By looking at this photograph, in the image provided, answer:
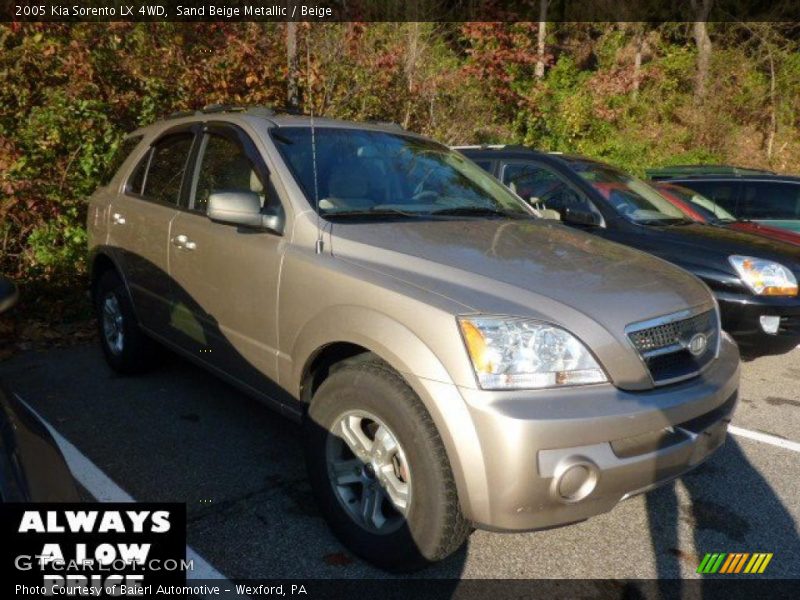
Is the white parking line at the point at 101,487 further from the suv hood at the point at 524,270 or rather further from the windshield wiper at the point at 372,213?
the windshield wiper at the point at 372,213

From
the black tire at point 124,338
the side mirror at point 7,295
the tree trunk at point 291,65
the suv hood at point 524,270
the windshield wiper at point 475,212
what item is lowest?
the black tire at point 124,338

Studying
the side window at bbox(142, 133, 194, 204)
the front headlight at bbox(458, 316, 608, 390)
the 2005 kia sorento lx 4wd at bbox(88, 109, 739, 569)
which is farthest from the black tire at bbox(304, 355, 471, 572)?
the side window at bbox(142, 133, 194, 204)

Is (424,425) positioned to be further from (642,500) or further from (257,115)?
(257,115)

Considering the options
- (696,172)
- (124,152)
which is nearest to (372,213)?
(124,152)

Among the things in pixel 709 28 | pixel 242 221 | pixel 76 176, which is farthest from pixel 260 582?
pixel 709 28

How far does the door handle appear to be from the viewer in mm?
3652

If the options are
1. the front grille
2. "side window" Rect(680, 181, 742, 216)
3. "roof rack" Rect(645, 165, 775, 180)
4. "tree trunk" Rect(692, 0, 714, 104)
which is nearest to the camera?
the front grille

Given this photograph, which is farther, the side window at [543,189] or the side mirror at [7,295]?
the side window at [543,189]

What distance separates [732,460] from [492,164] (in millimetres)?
3371

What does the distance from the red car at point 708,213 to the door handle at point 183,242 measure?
4400 millimetres

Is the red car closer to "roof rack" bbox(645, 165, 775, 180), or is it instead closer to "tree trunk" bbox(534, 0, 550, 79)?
"roof rack" bbox(645, 165, 775, 180)

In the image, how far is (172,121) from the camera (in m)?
4.41

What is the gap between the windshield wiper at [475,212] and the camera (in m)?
3.44

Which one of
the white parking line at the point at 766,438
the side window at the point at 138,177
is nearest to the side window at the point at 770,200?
the white parking line at the point at 766,438
